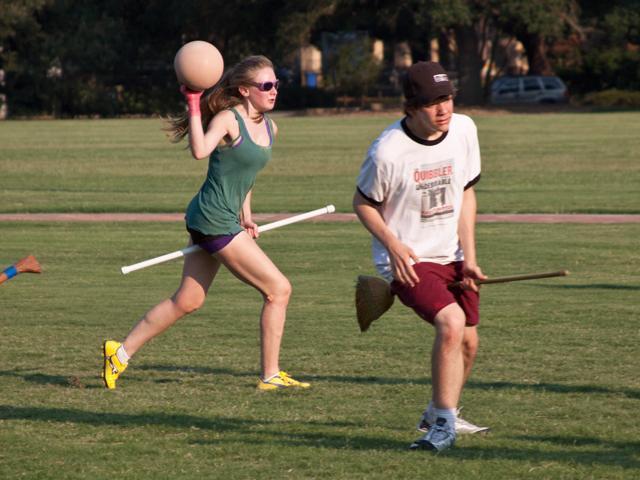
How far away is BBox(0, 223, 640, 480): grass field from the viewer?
661 cm

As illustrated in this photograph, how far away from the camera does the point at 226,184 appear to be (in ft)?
27.0

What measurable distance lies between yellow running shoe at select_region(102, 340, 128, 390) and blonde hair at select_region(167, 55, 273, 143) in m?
1.34

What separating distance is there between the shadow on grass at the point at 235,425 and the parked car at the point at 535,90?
62.2 m

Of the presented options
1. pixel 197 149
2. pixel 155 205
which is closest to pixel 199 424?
pixel 197 149

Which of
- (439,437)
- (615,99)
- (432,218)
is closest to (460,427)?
(439,437)

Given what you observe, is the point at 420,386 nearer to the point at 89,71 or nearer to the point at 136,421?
the point at 136,421

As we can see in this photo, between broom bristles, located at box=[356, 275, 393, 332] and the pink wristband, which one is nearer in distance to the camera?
broom bristles, located at box=[356, 275, 393, 332]

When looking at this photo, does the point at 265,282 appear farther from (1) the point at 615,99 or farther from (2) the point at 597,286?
(1) the point at 615,99

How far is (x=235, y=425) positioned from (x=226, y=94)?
80.1 inches

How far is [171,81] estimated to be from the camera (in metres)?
73.7

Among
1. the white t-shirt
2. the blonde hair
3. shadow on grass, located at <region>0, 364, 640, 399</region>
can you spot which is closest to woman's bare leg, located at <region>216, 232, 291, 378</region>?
shadow on grass, located at <region>0, 364, 640, 399</region>

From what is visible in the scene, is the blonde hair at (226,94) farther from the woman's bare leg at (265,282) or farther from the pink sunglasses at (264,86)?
the woman's bare leg at (265,282)

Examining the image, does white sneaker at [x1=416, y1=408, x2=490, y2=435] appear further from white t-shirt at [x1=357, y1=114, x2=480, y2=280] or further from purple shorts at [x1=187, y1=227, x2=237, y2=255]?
purple shorts at [x1=187, y1=227, x2=237, y2=255]

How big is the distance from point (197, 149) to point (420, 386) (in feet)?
6.61
